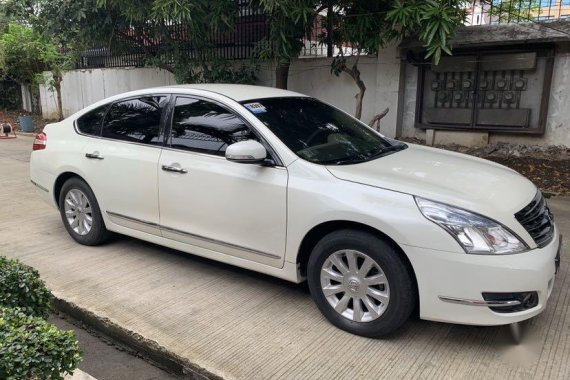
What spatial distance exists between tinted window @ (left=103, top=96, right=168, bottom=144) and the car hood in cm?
178

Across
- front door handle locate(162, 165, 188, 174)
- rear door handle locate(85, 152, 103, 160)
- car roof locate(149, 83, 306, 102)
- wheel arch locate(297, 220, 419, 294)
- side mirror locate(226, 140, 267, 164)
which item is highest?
car roof locate(149, 83, 306, 102)

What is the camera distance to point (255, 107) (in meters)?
3.85

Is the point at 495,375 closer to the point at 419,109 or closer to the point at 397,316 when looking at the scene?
the point at 397,316

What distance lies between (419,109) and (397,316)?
6049 mm

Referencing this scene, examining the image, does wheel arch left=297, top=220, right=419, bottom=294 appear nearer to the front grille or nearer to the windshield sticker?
the front grille

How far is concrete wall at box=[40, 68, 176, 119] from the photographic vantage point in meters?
12.4

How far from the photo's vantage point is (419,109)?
27.6 feet

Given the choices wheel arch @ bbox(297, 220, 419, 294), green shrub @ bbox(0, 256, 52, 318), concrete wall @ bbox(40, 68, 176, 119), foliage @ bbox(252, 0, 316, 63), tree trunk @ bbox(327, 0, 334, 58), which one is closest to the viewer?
green shrub @ bbox(0, 256, 52, 318)

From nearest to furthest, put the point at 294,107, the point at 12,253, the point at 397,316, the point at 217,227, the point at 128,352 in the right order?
the point at 397,316 < the point at 128,352 < the point at 217,227 < the point at 294,107 < the point at 12,253

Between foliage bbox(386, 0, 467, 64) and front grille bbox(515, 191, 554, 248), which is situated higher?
A: foliage bbox(386, 0, 467, 64)

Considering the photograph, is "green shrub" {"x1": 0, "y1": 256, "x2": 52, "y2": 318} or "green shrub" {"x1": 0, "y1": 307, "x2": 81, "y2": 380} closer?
"green shrub" {"x1": 0, "y1": 307, "x2": 81, "y2": 380}

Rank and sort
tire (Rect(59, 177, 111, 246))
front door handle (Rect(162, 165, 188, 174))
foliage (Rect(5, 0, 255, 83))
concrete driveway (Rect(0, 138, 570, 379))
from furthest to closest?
foliage (Rect(5, 0, 255, 83)) < tire (Rect(59, 177, 111, 246)) < front door handle (Rect(162, 165, 188, 174)) < concrete driveway (Rect(0, 138, 570, 379))

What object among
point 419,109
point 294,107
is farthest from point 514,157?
point 294,107

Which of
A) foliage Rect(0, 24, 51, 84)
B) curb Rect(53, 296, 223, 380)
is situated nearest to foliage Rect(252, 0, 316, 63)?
curb Rect(53, 296, 223, 380)
